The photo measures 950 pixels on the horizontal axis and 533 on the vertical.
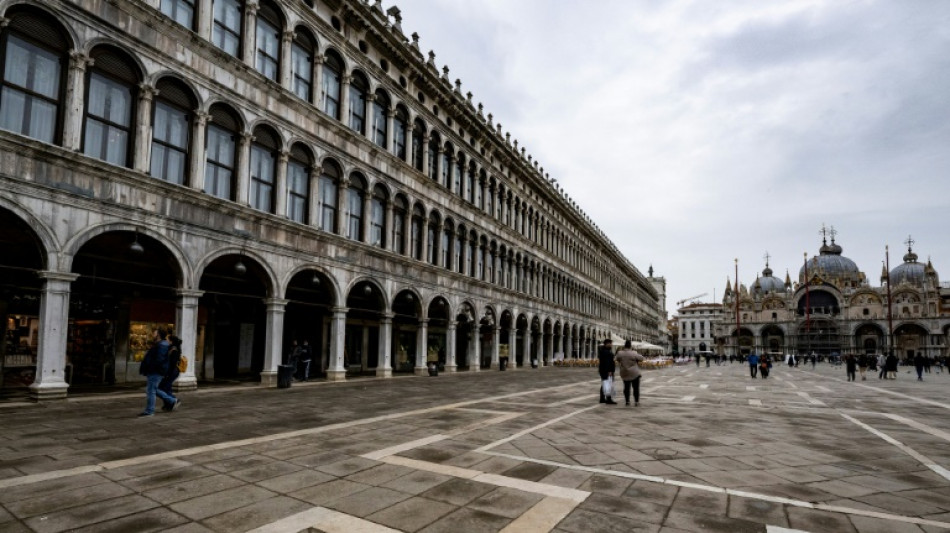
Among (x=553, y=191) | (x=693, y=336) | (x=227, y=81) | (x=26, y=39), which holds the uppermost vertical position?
(x=553, y=191)

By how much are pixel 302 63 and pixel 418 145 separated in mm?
8518

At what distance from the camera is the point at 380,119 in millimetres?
24156

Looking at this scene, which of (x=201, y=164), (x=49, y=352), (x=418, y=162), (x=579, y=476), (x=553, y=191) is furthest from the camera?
(x=553, y=191)

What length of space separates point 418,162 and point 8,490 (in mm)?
23619

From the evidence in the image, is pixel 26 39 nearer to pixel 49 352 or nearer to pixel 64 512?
pixel 49 352

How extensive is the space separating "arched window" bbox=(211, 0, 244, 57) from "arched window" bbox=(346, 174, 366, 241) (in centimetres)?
648

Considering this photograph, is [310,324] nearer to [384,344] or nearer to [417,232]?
[384,344]

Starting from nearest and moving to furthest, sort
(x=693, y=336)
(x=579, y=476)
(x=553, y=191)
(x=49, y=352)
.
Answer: (x=579, y=476)
(x=49, y=352)
(x=553, y=191)
(x=693, y=336)

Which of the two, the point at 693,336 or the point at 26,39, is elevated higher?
the point at 26,39

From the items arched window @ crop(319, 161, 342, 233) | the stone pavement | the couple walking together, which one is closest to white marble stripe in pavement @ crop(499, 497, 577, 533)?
the stone pavement

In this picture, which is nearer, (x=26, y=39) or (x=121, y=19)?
(x=26, y=39)

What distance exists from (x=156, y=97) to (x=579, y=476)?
14.7 m

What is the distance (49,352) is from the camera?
11641 mm

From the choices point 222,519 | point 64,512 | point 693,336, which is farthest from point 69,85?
point 693,336
